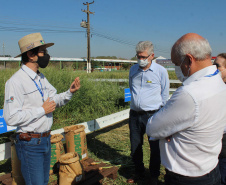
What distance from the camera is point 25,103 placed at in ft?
7.27

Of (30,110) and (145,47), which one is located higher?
(145,47)

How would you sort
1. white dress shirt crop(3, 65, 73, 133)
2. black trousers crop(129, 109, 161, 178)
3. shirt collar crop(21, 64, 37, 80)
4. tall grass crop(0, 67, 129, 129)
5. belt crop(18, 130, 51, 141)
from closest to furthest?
1. white dress shirt crop(3, 65, 73, 133)
2. belt crop(18, 130, 51, 141)
3. shirt collar crop(21, 64, 37, 80)
4. black trousers crop(129, 109, 161, 178)
5. tall grass crop(0, 67, 129, 129)

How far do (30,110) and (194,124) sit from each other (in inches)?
63.2

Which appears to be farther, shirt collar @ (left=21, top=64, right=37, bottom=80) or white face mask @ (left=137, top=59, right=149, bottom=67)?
white face mask @ (left=137, top=59, right=149, bottom=67)

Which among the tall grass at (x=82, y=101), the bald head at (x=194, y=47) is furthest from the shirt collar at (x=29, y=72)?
the tall grass at (x=82, y=101)

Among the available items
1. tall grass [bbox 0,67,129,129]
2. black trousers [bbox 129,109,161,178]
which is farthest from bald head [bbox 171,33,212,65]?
tall grass [bbox 0,67,129,129]

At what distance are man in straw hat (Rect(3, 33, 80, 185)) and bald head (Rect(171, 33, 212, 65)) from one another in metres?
1.50

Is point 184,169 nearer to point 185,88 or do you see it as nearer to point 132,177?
point 185,88

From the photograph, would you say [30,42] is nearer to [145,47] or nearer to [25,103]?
[25,103]

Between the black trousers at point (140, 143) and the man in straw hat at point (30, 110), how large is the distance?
5.02 ft

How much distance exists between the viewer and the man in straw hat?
6.90 feet

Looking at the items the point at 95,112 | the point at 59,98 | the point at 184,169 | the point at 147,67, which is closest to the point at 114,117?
the point at 95,112

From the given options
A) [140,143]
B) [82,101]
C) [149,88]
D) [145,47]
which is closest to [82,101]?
[82,101]

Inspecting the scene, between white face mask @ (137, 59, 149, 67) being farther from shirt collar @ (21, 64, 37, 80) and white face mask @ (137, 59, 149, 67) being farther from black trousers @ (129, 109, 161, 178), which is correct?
shirt collar @ (21, 64, 37, 80)
